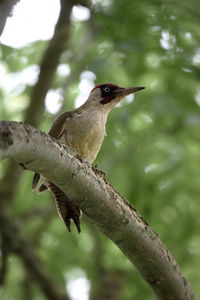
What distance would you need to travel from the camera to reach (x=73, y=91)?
7.66 meters

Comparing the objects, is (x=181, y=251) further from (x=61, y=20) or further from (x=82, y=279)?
(x=61, y=20)

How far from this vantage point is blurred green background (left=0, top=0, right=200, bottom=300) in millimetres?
6059

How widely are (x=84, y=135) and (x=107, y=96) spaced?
2.79ft

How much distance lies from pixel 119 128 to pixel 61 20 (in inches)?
64.4

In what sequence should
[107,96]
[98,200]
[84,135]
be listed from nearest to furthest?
1. [98,200]
2. [84,135]
3. [107,96]

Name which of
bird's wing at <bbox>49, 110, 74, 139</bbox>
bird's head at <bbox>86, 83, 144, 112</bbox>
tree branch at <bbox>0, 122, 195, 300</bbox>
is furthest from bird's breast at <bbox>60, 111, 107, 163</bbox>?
tree branch at <bbox>0, 122, 195, 300</bbox>

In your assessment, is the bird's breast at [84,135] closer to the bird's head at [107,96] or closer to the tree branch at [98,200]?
the bird's head at [107,96]

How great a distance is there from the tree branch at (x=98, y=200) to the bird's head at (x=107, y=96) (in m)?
2.27

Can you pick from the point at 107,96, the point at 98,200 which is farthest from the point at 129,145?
the point at 98,200

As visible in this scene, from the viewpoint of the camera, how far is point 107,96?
245 inches

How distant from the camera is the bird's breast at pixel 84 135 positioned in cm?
557

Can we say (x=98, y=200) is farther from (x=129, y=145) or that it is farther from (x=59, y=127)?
(x=129, y=145)

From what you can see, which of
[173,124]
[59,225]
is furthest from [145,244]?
[59,225]

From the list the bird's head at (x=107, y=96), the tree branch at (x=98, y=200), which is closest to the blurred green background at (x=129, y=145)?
the bird's head at (x=107, y=96)
